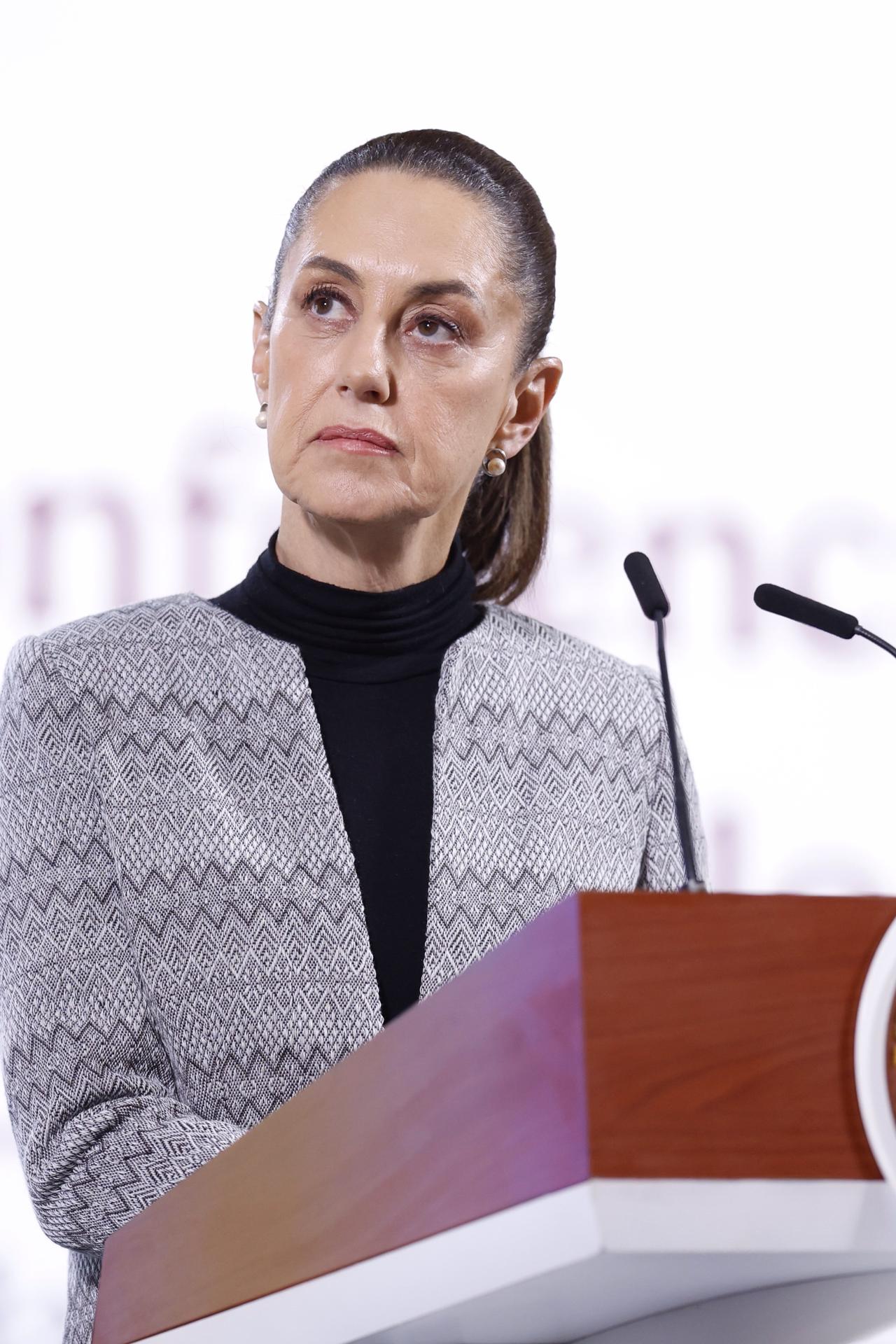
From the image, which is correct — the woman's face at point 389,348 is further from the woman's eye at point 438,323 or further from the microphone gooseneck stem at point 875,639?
the microphone gooseneck stem at point 875,639

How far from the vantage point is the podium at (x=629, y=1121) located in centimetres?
54

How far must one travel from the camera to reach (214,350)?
2021 mm

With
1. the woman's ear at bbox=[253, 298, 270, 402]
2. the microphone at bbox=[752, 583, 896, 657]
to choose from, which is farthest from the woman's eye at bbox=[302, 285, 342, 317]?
the microphone at bbox=[752, 583, 896, 657]

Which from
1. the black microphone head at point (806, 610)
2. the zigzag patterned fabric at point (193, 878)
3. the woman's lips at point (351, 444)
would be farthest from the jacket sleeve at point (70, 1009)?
the black microphone head at point (806, 610)

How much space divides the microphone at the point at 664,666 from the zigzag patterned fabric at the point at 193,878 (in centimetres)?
33

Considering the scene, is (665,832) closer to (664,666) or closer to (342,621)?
(342,621)

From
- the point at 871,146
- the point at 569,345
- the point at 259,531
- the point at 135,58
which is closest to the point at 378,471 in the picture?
A: the point at 259,531

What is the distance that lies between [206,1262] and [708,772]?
4.33 ft

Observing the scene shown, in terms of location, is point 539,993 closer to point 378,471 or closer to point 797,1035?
point 797,1035

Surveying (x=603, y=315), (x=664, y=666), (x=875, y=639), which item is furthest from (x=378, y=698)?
(x=603, y=315)

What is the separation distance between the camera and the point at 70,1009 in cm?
131

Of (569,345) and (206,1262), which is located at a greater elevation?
(569,345)

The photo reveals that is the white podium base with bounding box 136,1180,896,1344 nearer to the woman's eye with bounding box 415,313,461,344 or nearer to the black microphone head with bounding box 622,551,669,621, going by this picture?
the black microphone head with bounding box 622,551,669,621

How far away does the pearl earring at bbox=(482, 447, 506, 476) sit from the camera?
170 cm
